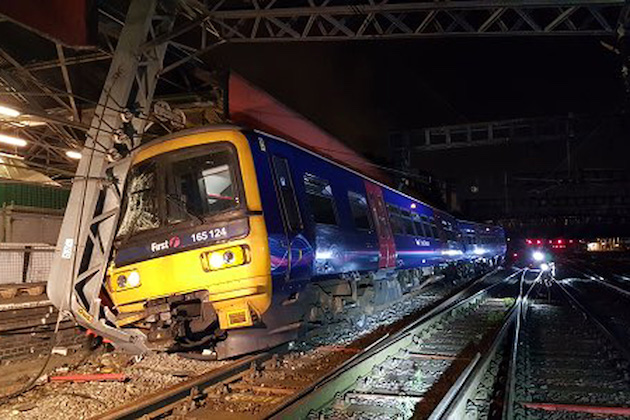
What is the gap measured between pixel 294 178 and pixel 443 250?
11548mm

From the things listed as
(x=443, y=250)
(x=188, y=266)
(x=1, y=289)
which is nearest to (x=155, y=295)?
(x=188, y=266)

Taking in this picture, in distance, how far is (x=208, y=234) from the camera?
6.12 meters

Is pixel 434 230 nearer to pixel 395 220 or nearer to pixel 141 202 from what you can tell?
pixel 395 220

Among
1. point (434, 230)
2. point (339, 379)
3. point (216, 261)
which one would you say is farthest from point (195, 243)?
point (434, 230)

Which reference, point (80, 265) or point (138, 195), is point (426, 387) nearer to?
point (138, 195)

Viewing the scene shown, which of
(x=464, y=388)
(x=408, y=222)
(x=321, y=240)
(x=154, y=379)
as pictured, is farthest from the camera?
(x=408, y=222)

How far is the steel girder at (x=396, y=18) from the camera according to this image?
10.7m

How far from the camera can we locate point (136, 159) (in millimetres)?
7176

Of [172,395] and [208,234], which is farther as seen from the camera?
[208,234]

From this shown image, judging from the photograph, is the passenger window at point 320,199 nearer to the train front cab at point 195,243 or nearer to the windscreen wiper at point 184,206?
the train front cab at point 195,243

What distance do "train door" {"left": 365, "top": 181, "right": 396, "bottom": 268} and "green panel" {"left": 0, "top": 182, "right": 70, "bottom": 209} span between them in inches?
337

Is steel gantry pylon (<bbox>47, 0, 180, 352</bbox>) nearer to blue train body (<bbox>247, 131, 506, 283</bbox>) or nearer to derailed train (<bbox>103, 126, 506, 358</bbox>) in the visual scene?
derailed train (<bbox>103, 126, 506, 358</bbox>)

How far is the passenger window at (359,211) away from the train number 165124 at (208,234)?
11.7 ft

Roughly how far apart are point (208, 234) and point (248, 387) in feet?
5.82
